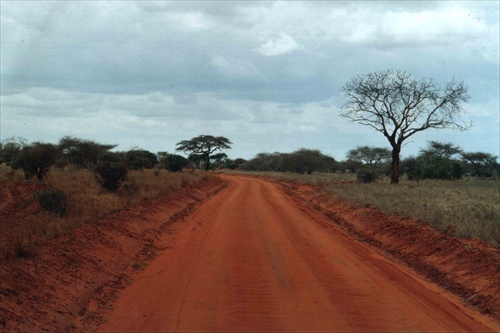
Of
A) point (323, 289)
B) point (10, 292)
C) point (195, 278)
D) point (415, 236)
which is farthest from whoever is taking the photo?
point (415, 236)

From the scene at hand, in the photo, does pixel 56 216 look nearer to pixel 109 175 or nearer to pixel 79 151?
pixel 109 175

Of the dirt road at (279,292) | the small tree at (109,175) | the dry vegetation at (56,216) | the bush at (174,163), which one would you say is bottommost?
the dirt road at (279,292)

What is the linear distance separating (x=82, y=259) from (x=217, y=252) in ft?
10.7

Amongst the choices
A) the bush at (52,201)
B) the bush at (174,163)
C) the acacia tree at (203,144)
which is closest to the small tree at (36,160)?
the bush at (52,201)

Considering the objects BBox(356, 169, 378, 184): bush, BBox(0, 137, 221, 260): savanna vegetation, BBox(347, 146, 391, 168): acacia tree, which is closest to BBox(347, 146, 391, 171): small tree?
BBox(347, 146, 391, 168): acacia tree

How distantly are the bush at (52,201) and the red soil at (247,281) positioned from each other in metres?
1.70

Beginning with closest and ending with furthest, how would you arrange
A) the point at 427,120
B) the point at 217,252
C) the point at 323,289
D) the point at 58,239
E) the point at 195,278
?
1. the point at 323,289
2. the point at 195,278
3. the point at 58,239
4. the point at 217,252
5. the point at 427,120

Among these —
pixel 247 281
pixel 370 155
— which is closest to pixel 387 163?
pixel 370 155

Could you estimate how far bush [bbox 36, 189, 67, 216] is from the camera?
15117mm

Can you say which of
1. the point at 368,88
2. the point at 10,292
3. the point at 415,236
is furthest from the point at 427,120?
the point at 10,292

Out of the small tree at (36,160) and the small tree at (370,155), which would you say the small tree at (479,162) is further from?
the small tree at (36,160)

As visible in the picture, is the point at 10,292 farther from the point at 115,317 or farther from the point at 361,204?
the point at 361,204

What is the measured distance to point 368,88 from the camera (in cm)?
4078

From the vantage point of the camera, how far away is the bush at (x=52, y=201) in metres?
15.1
